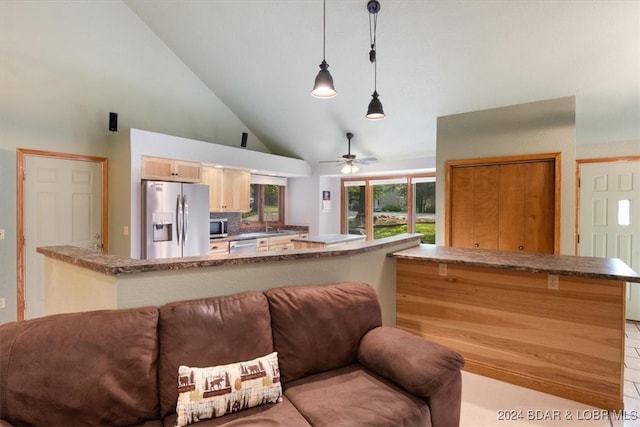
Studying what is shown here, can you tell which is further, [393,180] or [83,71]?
[393,180]

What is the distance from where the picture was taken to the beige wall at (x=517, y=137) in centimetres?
340

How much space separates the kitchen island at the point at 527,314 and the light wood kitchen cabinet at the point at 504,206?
95 cm

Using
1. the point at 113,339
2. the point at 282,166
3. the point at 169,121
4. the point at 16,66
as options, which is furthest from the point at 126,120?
the point at 113,339

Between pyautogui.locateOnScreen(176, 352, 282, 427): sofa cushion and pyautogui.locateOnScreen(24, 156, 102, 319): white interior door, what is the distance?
11.3 feet

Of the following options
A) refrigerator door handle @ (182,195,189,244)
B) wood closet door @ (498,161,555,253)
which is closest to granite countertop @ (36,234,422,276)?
refrigerator door handle @ (182,195,189,244)

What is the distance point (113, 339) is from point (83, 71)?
4048 mm

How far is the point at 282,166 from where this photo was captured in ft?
20.4

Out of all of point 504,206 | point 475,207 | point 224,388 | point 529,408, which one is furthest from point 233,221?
point 529,408

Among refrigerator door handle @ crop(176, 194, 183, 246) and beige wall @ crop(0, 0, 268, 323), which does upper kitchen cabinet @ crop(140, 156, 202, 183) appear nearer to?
refrigerator door handle @ crop(176, 194, 183, 246)

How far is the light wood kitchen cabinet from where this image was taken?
3555mm

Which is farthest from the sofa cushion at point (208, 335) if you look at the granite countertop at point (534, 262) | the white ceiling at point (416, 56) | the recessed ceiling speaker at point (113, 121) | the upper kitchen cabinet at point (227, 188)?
the upper kitchen cabinet at point (227, 188)

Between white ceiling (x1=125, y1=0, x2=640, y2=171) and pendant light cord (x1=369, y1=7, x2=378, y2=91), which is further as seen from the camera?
pendant light cord (x1=369, y1=7, x2=378, y2=91)

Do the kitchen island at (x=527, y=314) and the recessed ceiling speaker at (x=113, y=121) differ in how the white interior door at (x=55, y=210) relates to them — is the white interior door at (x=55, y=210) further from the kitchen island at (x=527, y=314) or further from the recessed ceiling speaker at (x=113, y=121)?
the kitchen island at (x=527, y=314)

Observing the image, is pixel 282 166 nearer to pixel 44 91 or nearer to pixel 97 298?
pixel 44 91
